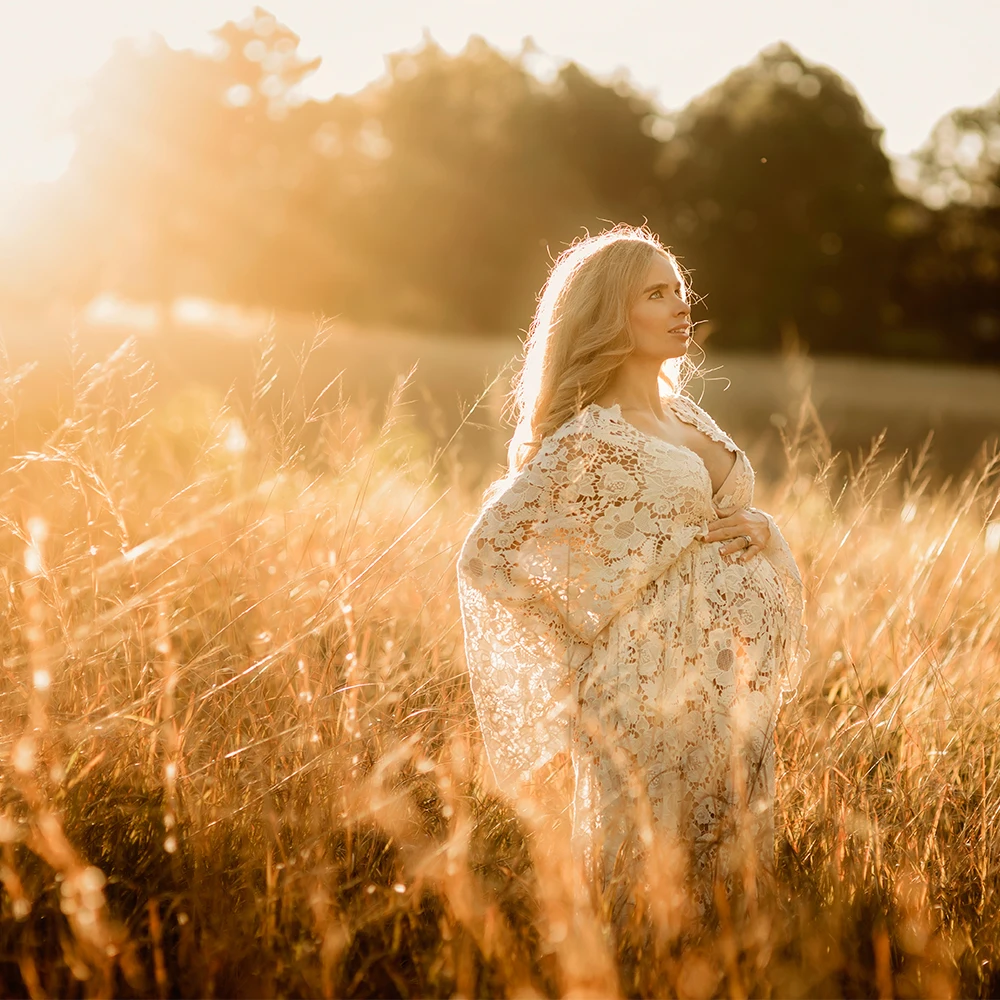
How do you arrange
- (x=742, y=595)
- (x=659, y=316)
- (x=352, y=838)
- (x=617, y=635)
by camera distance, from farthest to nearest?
1. (x=659, y=316)
2. (x=742, y=595)
3. (x=617, y=635)
4. (x=352, y=838)

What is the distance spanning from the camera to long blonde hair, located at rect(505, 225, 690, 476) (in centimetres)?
281

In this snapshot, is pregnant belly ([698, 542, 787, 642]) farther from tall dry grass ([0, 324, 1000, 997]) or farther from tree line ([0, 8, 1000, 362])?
tree line ([0, 8, 1000, 362])

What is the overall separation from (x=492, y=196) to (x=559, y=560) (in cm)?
2811

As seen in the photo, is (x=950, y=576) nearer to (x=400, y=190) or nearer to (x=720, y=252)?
(x=400, y=190)

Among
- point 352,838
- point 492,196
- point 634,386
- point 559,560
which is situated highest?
point 492,196

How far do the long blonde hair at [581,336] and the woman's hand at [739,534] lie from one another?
0.50 meters

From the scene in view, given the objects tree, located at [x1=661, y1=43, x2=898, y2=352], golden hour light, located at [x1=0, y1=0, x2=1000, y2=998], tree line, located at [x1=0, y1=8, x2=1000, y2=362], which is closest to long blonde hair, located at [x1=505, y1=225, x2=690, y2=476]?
golden hour light, located at [x1=0, y1=0, x2=1000, y2=998]

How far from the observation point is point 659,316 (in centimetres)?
284

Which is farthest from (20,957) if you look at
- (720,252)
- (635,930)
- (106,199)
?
(720,252)

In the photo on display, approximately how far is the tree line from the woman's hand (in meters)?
21.6

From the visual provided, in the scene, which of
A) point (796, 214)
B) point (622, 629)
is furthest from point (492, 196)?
point (622, 629)

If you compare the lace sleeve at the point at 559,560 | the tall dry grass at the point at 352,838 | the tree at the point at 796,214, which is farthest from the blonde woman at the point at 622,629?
the tree at the point at 796,214

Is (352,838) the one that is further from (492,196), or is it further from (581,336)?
(492,196)

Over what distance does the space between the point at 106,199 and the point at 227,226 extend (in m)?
2.99
